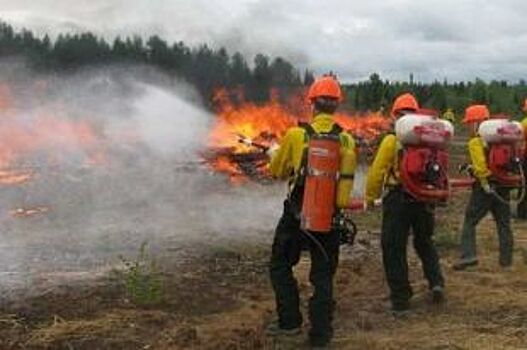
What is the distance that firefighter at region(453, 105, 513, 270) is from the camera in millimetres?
10703

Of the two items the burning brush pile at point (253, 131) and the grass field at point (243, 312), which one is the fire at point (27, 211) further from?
the burning brush pile at point (253, 131)

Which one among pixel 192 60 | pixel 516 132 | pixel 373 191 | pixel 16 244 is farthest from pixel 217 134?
pixel 373 191

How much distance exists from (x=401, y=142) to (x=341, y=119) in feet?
71.1

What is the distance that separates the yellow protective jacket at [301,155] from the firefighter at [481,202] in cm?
339

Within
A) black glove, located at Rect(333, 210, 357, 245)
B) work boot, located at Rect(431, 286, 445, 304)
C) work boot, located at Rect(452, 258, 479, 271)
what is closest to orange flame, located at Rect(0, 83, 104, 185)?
work boot, located at Rect(452, 258, 479, 271)

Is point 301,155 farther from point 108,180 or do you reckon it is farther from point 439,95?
point 439,95

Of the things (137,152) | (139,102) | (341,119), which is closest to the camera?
(137,152)

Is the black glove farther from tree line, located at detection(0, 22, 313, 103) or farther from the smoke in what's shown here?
tree line, located at detection(0, 22, 313, 103)

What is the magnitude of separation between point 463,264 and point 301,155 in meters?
4.30

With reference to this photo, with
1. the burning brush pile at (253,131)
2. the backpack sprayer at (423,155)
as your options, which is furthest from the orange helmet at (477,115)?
the burning brush pile at (253,131)

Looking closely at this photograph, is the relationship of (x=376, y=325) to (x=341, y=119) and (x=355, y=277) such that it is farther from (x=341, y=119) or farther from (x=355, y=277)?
(x=341, y=119)

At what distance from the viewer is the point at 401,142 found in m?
8.62

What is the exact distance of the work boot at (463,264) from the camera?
1107 centimetres

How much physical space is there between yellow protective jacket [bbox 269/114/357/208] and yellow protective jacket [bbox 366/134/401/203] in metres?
0.94
